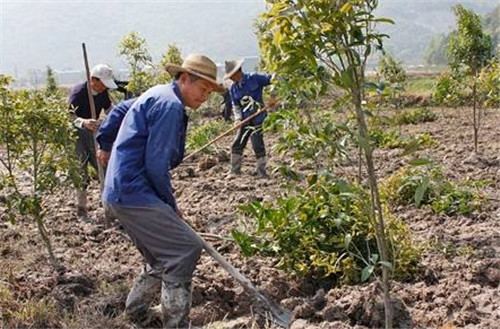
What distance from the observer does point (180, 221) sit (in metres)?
3.47

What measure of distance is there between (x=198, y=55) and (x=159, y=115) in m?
0.49

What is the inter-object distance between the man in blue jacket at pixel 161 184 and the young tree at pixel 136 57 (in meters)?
7.13

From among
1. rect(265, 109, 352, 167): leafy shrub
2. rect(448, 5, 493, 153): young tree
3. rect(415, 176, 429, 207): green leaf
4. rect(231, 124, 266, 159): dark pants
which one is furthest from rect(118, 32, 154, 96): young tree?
rect(415, 176, 429, 207): green leaf

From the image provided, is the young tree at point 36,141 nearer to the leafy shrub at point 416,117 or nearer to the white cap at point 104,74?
the white cap at point 104,74

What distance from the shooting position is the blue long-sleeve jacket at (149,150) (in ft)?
10.6

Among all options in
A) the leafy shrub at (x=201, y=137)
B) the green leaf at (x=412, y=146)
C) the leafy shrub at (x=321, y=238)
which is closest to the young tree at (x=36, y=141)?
the leafy shrub at (x=321, y=238)

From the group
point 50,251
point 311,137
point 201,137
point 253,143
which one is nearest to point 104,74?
point 50,251

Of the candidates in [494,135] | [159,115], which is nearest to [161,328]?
[159,115]

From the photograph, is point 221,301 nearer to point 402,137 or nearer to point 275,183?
point 402,137

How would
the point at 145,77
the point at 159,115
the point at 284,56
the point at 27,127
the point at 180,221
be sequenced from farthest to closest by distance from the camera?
the point at 145,77 < the point at 27,127 < the point at 180,221 < the point at 159,115 < the point at 284,56

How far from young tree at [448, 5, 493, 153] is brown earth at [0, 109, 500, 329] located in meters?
3.30

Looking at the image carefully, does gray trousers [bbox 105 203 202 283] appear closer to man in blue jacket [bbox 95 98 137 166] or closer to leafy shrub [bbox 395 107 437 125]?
man in blue jacket [bbox 95 98 137 166]

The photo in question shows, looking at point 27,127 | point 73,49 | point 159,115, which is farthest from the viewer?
point 73,49

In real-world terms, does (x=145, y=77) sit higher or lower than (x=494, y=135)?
higher
